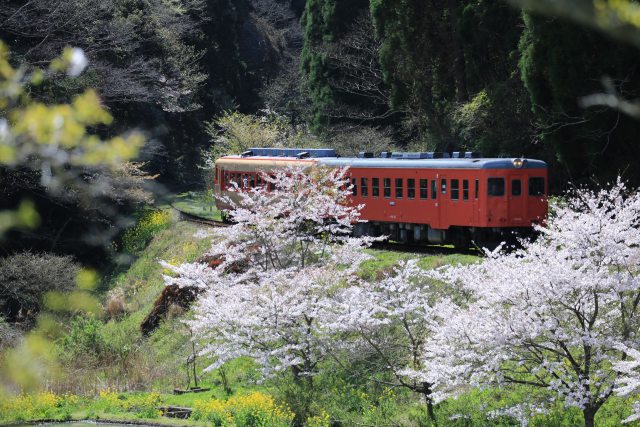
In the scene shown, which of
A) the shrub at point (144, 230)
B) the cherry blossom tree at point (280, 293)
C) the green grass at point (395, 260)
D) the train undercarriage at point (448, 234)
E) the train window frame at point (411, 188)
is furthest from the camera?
the shrub at point (144, 230)

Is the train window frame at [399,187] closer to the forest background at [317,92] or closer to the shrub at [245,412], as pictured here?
the forest background at [317,92]

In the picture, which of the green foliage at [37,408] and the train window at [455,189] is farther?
the train window at [455,189]

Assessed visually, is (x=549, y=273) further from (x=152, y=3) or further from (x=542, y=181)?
(x=152, y=3)

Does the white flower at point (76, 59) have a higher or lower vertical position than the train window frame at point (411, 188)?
higher

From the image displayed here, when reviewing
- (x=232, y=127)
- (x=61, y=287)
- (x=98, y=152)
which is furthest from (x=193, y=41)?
(x=98, y=152)

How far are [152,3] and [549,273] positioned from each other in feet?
93.6

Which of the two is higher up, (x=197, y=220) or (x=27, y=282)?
(x=27, y=282)

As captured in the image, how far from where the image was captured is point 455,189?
795 inches

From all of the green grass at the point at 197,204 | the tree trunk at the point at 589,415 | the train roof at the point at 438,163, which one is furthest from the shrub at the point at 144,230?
the tree trunk at the point at 589,415

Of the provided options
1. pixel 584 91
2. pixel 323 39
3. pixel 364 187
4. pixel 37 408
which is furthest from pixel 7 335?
pixel 323 39

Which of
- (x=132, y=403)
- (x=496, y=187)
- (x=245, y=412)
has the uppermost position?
(x=496, y=187)

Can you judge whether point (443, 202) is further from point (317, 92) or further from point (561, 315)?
point (317, 92)

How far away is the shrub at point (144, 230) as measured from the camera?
31469 millimetres

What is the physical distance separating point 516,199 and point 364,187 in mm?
3772
